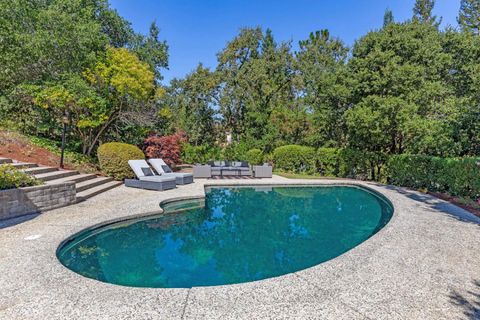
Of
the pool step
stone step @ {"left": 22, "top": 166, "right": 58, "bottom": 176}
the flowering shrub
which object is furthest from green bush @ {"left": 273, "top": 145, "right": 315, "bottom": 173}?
stone step @ {"left": 22, "top": 166, "right": 58, "bottom": 176}

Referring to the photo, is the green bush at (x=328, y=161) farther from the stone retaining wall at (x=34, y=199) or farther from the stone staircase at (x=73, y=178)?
the stone retaining wall at (x=34, y=199)

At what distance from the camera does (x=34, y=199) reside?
711 cm

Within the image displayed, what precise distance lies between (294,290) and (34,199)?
276 inches

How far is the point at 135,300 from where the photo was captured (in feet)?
10.9

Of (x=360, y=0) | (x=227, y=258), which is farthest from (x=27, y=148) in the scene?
(x=360, y=0)

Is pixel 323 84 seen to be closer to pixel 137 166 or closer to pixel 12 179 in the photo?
pixel 137 166

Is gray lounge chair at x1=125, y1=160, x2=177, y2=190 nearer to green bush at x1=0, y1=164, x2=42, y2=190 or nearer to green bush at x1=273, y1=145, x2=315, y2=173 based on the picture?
green bush at x1=0, y1=164, x2=42, y2=190

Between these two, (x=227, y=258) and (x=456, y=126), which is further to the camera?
(x=456, y=126)

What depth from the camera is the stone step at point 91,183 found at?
9.80 meters

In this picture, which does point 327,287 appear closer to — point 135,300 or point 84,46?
point 135,300

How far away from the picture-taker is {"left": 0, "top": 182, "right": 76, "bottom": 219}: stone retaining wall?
6430 millimetres

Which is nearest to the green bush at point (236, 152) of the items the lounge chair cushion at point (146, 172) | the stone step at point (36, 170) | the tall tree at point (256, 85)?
the tall tree at point (256, 85)

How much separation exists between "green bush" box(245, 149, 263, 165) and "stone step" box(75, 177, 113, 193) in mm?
10074

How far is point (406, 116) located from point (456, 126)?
78.2 inches
